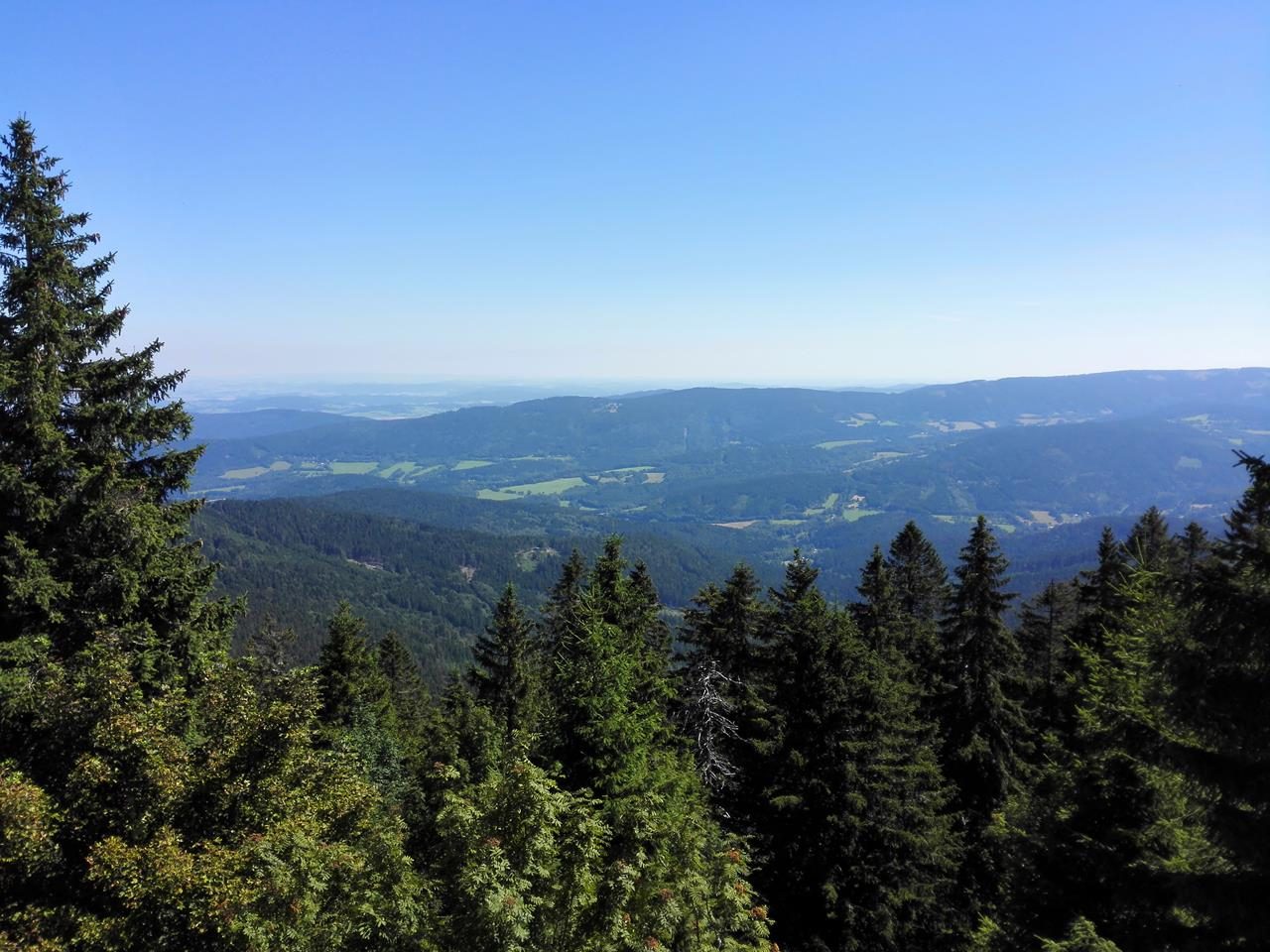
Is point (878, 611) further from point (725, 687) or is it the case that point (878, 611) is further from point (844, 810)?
point (844, 810)

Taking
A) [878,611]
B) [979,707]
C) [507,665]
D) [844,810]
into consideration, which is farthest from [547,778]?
[507,665]

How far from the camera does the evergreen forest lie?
7812 mm

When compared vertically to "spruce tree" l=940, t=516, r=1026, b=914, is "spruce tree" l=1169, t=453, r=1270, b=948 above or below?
above

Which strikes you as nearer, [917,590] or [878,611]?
[878,611]

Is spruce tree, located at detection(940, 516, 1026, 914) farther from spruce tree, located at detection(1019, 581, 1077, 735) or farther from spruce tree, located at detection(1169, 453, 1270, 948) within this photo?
spruce tree, located at detection(1169, 453, 1270, 948)

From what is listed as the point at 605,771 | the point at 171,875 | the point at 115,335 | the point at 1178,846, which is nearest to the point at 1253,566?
the point at 1178,846

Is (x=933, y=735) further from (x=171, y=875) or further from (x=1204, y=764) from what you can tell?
(x=171, y=875)

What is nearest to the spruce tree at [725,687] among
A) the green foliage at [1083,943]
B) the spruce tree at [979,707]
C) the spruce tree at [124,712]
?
the spruce tree at [979,707]

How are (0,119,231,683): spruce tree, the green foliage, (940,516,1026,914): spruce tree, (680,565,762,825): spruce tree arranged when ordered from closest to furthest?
the green foliage → (0,119,231,683): spruce tree → (680,565,762,825): spruce tree → (940,516,1026,914): spruce tree

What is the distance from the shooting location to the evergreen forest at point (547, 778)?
7812 mm

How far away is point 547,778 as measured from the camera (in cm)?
951

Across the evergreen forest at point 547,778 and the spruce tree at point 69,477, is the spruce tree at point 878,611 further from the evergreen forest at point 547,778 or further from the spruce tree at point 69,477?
the spruce tree at point 69,477

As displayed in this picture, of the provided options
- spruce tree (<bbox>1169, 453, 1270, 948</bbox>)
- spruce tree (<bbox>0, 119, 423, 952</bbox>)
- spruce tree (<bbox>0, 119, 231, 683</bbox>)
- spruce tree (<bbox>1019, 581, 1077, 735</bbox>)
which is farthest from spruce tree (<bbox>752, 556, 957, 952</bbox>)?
spruce tree (<bbox>1019, 581, 1077, 735</bbox>)

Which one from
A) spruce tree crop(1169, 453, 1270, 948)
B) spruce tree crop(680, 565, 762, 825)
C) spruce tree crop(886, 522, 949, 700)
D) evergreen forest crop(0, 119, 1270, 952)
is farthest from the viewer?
spruce tree crop(886, 522, 949, 700)
